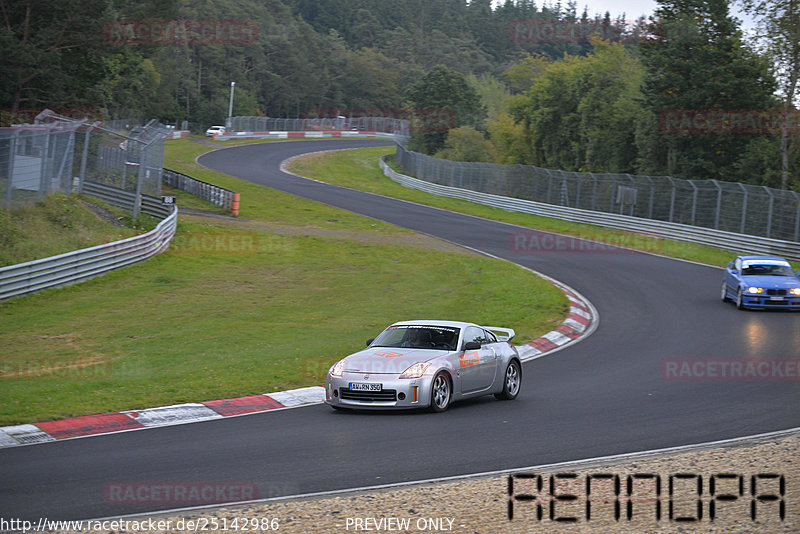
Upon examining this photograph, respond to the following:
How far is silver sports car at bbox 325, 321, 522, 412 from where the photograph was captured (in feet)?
36.8

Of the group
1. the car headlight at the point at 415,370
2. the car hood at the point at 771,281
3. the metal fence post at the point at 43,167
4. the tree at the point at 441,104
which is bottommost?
the car headlight at the point at 415,370

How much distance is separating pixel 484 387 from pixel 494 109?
109 meters

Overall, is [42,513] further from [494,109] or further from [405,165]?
[494,109]

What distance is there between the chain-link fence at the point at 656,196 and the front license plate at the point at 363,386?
2575 cm

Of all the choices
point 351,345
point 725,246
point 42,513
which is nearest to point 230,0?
point 725,246

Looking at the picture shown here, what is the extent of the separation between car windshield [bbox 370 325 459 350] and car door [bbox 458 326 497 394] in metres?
0.24

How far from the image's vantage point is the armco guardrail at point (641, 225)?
32.3 metres

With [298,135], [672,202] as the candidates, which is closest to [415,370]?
[672,202]

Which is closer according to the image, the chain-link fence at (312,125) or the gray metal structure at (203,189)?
the gray metal structure at (203,189)

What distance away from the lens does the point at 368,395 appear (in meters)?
11.2

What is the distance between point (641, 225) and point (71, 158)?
24941 millimetres
